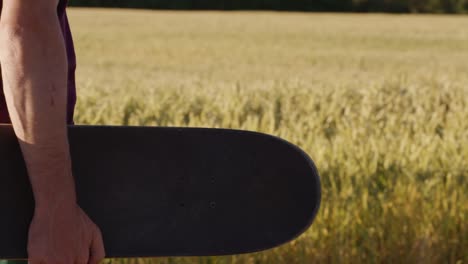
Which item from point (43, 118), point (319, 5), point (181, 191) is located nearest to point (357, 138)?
point (181, 191)

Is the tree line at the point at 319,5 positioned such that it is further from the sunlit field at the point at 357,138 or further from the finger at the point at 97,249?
the finger at the point at 97,249

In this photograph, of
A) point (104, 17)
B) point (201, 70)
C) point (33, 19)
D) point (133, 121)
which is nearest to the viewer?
point (33, 19)

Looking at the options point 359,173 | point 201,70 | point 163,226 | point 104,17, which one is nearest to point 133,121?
point 359,173

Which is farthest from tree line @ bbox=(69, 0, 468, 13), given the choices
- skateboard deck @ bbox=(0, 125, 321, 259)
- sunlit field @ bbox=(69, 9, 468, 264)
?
skateboard deck @ bbox=(0, 125, 321, 259)

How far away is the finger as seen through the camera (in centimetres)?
119

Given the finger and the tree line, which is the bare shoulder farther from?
the tree line

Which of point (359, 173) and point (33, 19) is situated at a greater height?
point (33, 19)

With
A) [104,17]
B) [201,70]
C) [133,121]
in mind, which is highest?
[133,121]

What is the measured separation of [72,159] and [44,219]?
0.09m

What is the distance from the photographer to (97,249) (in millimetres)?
1201

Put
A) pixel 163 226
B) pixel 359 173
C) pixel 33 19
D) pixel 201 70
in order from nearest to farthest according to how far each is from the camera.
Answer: pixel 33 19
pixel 163 226
pixel 359 173
pixel 201 70

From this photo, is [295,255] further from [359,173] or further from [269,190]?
[269,190]

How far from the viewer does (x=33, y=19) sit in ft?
3.73

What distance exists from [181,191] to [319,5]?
47.8 m
